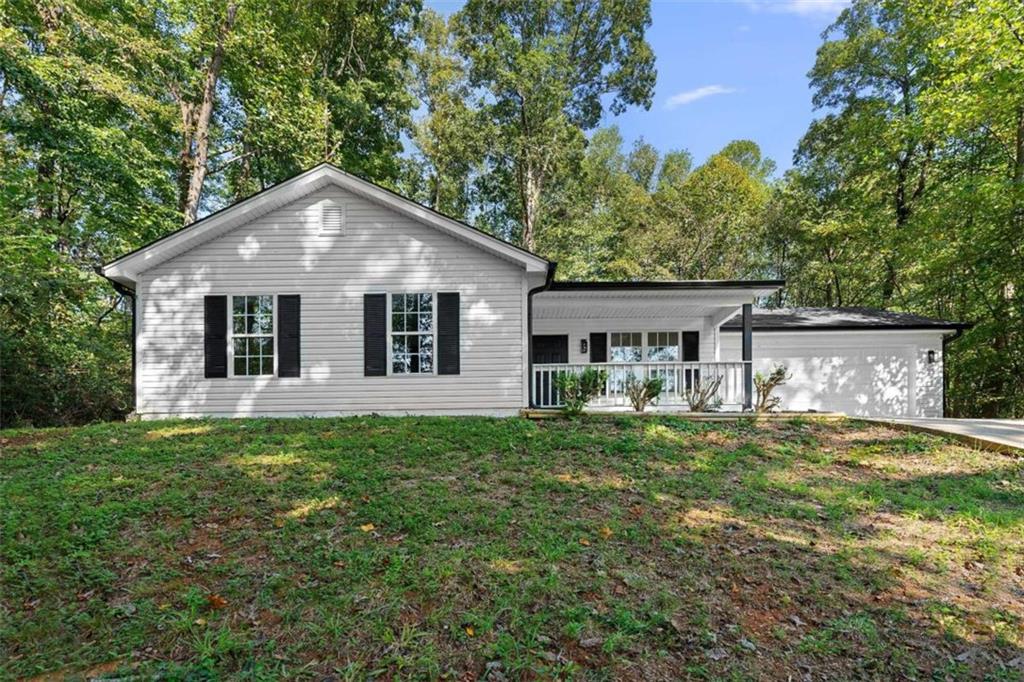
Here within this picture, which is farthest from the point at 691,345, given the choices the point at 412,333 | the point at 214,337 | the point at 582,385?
the point at 214,337

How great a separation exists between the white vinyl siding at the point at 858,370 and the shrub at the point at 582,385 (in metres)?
6.05

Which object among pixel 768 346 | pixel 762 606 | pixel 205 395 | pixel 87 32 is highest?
pixel 87 32

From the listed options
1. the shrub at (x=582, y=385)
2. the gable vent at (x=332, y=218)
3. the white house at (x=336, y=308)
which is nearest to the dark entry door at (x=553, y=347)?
the white house at (x=336, y=308)

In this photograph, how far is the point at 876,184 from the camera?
61.0 ft

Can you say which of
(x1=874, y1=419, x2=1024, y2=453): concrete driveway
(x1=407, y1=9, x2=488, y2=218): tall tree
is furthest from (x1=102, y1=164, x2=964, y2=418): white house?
(x1=407, y1=9, x2=488, y2=218): tall tree

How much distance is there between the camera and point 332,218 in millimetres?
9289

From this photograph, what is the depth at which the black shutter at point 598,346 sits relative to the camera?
12727 mm

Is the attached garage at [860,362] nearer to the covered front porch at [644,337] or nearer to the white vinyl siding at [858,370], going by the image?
the white vinyl siding at [858,370]

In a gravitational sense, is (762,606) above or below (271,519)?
below

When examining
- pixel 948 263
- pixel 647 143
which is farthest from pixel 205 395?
pixel 647 143

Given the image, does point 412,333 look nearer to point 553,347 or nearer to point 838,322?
point 553,347

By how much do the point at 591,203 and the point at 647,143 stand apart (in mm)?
8179

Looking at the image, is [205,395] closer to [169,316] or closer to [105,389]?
[169,316]

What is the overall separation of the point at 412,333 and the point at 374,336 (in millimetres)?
746
